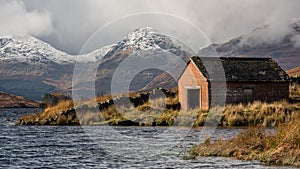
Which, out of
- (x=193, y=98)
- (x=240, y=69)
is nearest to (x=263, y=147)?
(x=193, y=98)

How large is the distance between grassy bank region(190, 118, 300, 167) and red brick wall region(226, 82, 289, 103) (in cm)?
2668

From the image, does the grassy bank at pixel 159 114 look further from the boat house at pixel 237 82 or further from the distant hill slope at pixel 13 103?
the distant hill slope at pixel 13 103

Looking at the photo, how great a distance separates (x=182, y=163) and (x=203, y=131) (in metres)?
17.4

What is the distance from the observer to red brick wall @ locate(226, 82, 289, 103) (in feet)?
181

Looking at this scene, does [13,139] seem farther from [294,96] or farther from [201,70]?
[294,96]

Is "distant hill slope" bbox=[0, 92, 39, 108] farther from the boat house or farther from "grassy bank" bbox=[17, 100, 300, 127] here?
the boat house

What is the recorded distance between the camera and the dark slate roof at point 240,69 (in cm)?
5566

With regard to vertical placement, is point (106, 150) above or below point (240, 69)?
below

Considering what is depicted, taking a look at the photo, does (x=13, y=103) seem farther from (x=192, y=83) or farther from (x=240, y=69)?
(x=240, y=69)

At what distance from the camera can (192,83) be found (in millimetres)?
57750

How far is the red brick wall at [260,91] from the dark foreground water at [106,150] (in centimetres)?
1307

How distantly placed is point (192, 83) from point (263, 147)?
31.6 metres

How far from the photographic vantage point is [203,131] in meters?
42.2

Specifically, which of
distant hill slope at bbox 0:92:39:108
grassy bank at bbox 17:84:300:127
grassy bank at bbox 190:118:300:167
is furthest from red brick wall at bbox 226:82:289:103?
distant hill slope at bbox 0:92:39:108
